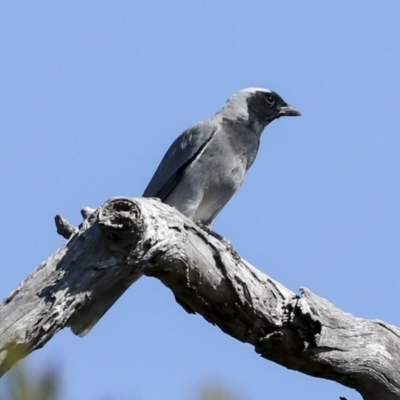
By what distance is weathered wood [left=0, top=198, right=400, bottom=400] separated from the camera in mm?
3840

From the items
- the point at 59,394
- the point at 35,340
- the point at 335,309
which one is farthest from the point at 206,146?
the point at 59,394

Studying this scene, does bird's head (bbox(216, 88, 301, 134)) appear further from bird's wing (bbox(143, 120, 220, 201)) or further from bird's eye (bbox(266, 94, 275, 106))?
bird's wing (bbox(143, 120, 220, 201))

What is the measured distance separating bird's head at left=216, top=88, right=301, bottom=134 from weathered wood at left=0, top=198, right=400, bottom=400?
→ 147 inches

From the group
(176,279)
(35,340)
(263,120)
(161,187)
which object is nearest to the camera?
(35,340)

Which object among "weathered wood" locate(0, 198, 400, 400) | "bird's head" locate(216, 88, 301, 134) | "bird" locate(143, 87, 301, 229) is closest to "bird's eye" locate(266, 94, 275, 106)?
"bird's head" locate(216, 88, 301, 134)

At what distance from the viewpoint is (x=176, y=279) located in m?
4.64

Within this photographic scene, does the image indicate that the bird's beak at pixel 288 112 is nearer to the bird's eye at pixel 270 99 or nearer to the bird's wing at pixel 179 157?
the bird's eye at pixel 270 99

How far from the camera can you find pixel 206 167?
25.8 feet

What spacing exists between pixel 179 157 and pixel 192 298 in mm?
3343

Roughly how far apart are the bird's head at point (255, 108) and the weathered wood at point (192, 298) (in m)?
3.73

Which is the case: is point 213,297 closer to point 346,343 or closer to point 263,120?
point 346,343

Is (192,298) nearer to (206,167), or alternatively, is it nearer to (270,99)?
(206,167)

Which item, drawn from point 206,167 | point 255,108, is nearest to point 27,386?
point 206,167

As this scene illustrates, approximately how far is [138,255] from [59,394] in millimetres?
2834
